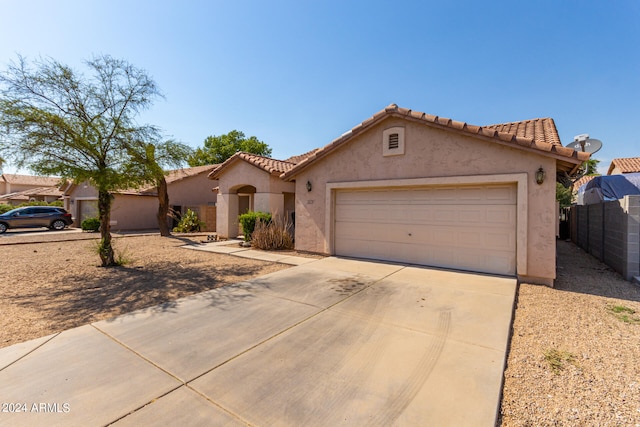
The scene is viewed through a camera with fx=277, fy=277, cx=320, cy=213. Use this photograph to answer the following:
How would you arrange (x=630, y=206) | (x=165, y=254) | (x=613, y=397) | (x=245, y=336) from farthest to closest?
(x=165, y=254) < (x=630, y=206) < (x=245, y=336) < (x=613, y=397)

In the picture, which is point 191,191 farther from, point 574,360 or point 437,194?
point 574,360

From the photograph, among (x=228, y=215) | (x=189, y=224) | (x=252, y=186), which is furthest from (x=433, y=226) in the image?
(x=189, y=224)

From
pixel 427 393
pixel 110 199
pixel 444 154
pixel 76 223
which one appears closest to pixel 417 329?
pixel 427 393

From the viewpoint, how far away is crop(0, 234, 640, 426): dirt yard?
8.63ft

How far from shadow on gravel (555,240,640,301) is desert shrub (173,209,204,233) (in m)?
19.2

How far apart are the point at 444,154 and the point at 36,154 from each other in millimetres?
10537

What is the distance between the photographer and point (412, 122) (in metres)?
8.07

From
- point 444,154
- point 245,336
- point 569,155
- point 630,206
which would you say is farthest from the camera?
point 444,154

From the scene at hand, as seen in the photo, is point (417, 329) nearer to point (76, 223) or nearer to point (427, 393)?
point (427, 393)

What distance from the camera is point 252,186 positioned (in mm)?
15023

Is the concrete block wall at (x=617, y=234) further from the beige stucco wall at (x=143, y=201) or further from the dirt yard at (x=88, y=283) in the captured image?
the beige stucco wall at (x=143, y=201)

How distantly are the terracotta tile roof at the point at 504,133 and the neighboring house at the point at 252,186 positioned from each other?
2844mm

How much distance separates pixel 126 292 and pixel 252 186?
9.59 m

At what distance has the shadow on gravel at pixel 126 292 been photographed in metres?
4.89
